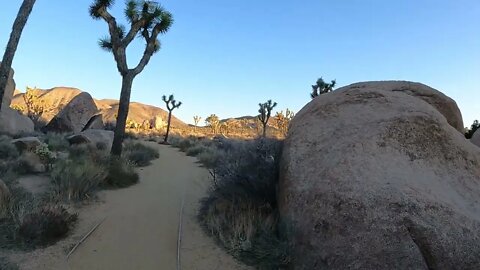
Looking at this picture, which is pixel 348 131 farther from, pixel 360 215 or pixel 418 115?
pixel 360 215

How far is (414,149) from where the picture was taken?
6.36 meters

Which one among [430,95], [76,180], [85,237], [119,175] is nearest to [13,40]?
[76,180]

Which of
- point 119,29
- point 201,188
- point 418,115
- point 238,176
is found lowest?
point 201,188

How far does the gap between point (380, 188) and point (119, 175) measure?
9227 mm

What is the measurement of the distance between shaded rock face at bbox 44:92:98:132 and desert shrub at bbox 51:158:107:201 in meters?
21.0

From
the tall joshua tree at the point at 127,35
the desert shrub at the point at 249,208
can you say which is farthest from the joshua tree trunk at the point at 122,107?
the desert shrub at the point at 249,208

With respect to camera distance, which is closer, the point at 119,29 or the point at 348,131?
the point at 348,131

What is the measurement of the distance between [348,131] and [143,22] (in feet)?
38.1

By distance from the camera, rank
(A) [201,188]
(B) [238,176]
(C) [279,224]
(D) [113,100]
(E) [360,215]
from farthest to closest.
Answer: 1. (D) [113,100]
2. (A) [201,188]
3. (B) [238,176]
4. (C) [279,224]
5. (E) [360,215]

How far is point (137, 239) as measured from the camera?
26.2ft

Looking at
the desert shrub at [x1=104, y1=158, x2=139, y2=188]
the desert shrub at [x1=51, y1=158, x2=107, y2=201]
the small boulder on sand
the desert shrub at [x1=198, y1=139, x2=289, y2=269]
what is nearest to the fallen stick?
the desert shrub at [x1=51, y1=158, x2=107, y2=201]

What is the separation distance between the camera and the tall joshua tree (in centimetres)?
1543

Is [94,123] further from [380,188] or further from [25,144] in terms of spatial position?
[380,188]

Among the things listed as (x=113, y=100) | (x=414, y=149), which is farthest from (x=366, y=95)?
(x=113, y=100)
